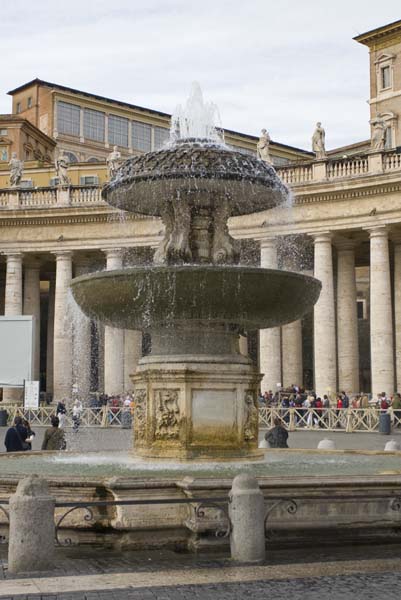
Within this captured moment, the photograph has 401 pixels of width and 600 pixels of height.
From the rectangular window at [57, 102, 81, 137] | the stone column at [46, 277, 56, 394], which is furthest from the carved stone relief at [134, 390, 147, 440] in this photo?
the rectangular window at [57, 102, 81, 137]

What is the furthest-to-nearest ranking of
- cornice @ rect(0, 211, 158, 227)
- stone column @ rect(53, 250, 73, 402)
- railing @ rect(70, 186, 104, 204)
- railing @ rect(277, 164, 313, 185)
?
1. railing @ rect(70, 186, 104, 204)
2. stone column @ rect(53, 250, 73, 402)
3. cornice @ rect(0, 211, 158, 227)
4. railing @ rect(277, 164, 313, 185)

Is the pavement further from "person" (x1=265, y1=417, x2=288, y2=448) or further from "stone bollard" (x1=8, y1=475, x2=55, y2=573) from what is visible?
"person" (x1=265, y1=417, x2=288, y2=448)

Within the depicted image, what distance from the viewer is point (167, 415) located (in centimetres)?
1314

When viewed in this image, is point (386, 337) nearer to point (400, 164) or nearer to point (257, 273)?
point (400, 164)

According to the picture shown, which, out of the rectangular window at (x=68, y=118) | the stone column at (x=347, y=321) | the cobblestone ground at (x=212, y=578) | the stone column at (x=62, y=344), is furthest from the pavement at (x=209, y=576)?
the rectangular window at (x=68, y=118)

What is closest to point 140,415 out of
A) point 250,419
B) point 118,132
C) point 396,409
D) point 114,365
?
point 250,419

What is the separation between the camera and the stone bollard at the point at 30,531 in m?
8.67

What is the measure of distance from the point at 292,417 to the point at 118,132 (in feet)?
176

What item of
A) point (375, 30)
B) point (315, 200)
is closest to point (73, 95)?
point (375, 30)

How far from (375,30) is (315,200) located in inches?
1201

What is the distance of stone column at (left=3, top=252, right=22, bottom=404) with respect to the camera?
47531 mm

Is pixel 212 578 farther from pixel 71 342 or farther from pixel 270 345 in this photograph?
pixel 71 342

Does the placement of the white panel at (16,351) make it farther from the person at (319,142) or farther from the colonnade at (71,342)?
the person at (319,142)

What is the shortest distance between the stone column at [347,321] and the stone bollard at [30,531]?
35919mm
